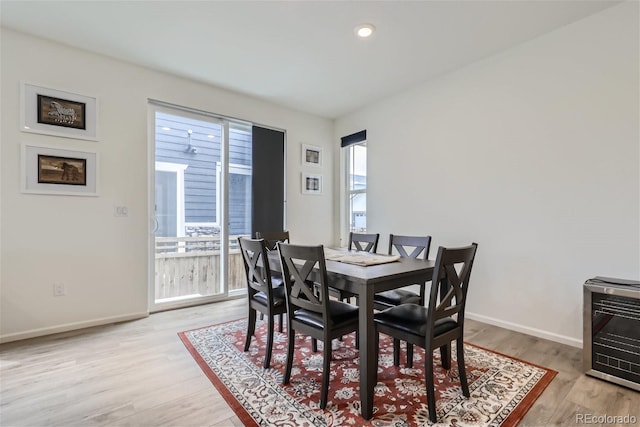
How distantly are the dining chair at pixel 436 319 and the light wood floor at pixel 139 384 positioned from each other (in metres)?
0.51

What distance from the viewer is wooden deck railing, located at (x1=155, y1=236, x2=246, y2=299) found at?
11.4ft

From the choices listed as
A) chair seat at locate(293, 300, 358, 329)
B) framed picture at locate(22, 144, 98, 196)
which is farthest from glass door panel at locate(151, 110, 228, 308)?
chair seat at locate(293, 300, 358, 329)

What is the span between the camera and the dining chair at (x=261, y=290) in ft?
6.86

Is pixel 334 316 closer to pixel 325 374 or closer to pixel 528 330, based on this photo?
pixel 325 374

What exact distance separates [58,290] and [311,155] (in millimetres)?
3360

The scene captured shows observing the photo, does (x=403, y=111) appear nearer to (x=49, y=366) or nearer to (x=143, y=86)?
(x=143, y=86)

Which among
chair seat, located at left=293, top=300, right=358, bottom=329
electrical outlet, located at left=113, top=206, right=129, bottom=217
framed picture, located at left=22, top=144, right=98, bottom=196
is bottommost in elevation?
chair seat, located at left=293, top=300, right=358, bottom=329

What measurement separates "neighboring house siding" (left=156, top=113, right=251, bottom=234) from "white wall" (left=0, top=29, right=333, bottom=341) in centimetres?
22

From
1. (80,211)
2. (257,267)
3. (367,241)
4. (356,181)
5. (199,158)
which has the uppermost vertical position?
(199,158)

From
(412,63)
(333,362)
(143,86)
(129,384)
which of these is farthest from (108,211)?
(412,63)

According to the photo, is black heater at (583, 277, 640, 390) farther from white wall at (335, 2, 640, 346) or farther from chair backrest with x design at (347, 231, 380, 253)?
chair backrest with x design at (347, 231, 380, 253)

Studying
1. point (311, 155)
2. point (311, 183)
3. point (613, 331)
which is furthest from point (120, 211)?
point (613, 331)

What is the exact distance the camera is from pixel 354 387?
187cm

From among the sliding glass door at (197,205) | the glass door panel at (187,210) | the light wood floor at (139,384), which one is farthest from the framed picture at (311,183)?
the light wood floor at (139,384)
